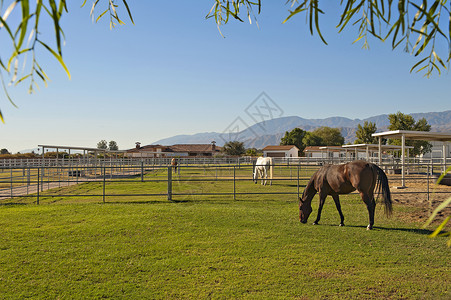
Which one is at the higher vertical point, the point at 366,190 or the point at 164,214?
the point at 366,190

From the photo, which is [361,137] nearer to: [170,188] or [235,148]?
[235,148]

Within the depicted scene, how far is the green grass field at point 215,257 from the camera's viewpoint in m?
3.58

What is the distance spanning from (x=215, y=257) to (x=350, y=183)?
350cm

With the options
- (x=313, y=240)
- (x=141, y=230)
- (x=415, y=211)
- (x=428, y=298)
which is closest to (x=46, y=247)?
(x=141, y=230)

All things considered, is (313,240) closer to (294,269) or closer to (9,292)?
(294,269)

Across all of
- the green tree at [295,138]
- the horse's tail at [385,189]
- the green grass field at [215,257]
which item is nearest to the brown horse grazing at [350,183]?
the horse's tail at [385,189]

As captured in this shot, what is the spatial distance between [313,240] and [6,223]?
20.6ft

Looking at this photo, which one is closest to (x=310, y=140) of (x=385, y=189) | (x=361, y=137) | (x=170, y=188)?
(x=361, y=137)

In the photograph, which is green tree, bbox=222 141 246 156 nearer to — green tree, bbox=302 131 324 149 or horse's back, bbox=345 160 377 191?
green tree, bbox=302 131 324 149

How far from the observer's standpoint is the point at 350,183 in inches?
261

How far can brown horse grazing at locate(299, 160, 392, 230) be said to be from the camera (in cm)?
634

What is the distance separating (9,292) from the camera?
3.54 m

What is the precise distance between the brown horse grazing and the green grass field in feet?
1.30

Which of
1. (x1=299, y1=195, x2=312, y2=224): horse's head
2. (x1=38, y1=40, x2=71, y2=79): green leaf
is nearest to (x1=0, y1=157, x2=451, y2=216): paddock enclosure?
(x1=299, y1=195, x2=312, y2=224): horse's head
